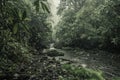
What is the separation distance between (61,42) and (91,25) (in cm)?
909

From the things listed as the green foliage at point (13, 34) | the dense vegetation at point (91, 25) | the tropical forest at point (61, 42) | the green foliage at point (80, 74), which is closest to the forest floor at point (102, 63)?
the tropical forest at point (61, 42)

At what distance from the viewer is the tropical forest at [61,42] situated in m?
6.75

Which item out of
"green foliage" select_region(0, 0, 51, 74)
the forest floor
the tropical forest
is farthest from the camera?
the forest floor

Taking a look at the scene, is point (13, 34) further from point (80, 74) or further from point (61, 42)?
point (61, 42)

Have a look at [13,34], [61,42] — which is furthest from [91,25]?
[13,34]

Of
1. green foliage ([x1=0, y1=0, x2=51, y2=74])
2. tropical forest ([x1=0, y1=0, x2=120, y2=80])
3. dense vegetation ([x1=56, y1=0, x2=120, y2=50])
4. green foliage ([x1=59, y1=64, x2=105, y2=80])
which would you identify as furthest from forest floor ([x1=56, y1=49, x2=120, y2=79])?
green foliage ([x1=0, y1=0, x2=51, y2=74])

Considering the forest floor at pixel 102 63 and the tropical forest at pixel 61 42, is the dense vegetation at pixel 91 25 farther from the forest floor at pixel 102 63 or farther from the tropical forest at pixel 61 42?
the forest floor at pixel 102 63

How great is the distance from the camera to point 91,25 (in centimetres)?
3023

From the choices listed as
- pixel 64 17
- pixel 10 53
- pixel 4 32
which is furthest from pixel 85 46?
pixel 4 32

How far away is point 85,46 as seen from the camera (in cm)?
3152

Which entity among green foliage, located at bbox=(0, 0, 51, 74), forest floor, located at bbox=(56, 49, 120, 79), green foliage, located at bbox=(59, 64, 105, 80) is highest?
green foliage, located at bbox=(0, 0, 51, 74)

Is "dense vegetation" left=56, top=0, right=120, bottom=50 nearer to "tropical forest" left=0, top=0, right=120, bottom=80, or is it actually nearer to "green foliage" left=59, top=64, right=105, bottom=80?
"tropical forest" left=0, top=0, right=120, bottom=80

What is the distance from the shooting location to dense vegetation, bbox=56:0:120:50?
20.4 metres

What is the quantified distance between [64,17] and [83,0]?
4.96 metres
